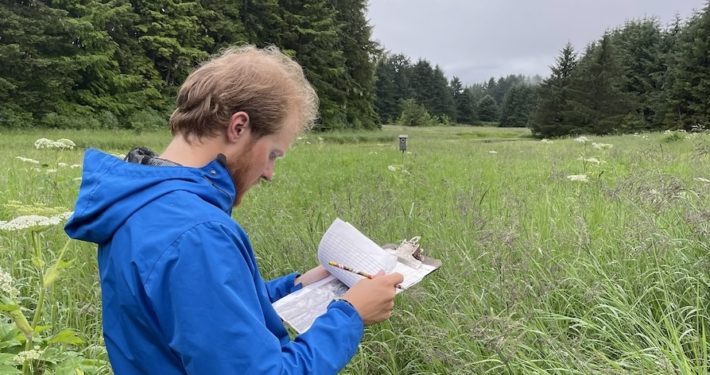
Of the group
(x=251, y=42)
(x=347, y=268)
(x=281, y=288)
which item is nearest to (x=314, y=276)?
(x=281, y=288)

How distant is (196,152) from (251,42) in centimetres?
3076

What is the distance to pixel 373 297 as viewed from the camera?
56.1 inches

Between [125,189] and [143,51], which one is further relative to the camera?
[143,51]

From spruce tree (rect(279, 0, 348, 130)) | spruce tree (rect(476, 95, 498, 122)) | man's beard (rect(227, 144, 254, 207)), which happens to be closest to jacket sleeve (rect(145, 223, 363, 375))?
man's beard (rect(227, 144, 254, 207))

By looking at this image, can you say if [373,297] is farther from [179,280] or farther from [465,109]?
[465,109]

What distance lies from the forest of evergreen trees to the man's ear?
22.8 meters

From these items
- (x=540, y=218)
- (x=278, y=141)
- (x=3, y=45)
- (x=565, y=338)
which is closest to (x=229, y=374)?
(x=278, y=141)

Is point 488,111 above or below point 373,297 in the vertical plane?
above

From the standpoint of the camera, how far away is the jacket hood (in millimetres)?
1137

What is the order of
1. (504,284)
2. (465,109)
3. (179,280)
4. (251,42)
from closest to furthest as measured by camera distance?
1. (179,280)
2. (504,284)
3. (251,42)
4. (465,109)

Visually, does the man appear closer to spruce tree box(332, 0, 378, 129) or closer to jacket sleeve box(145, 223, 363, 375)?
jacket sleeve box(145, 223, 363, 375)

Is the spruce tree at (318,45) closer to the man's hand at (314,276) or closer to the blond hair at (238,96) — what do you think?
the man's hand at (314,276)

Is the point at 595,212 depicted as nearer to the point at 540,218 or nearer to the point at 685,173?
the point at 540,218

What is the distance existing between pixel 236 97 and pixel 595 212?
10.7 ft
